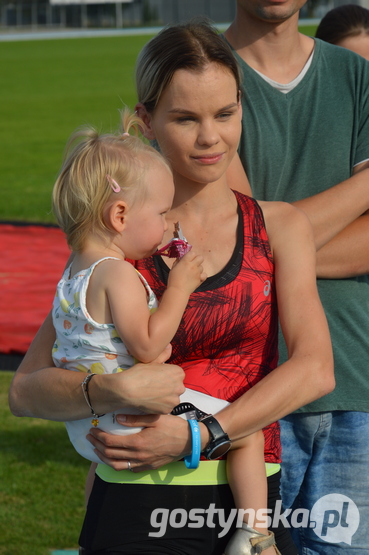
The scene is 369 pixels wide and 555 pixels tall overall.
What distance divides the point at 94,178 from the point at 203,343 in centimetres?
57

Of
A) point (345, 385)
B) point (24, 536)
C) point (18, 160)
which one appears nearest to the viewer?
point (345, 385)

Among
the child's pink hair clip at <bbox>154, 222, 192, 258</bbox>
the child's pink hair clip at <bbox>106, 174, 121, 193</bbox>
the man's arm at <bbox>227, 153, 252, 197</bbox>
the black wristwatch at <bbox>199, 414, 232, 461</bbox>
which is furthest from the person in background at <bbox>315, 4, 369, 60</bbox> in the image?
the black wristwatch at <bbox>199, 414, 232, 461</bbox>

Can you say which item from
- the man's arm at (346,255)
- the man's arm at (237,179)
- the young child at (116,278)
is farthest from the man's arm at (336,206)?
the young child at (116,278)

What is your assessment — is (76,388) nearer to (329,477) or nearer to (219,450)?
(219,450)

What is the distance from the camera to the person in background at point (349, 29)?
13.4 feet

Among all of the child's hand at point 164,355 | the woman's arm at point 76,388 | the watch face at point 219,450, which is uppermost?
the child's hand at point 164,355

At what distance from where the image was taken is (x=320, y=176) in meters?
3.05

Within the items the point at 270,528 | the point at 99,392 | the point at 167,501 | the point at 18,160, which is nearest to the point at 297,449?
the point at 270,528

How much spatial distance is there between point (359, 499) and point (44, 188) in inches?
491

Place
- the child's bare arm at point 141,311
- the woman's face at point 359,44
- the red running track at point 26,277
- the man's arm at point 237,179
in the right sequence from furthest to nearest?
the red running track at point 26,277, the woman's face at point 359,44, the man's arm at point 237,179, the child's bare arm at point 141,311

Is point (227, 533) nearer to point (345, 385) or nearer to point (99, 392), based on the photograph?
point (99, 392)

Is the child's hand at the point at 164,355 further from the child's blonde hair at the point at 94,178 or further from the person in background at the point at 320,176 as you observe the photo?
the person in background at the point at 320,176

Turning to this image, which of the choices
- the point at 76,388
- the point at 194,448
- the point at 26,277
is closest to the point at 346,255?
the point at 194,448

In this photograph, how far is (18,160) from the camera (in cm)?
1803
